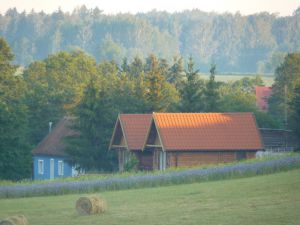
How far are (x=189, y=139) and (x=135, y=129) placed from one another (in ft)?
16.3

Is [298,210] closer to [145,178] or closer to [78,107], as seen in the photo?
[145,178]

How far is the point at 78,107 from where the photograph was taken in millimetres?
68562

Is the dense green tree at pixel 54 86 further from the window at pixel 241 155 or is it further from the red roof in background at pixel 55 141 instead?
the window at pixel 241 155

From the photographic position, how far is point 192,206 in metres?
32.3

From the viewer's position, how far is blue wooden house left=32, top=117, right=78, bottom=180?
7606 cm

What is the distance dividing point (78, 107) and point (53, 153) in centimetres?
910

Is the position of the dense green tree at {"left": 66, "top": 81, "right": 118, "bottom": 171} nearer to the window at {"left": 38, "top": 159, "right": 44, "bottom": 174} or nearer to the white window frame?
the white window frame

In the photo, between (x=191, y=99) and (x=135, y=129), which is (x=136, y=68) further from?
(x=135, y=129)

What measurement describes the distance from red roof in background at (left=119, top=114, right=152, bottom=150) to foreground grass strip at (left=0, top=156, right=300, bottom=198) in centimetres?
1708

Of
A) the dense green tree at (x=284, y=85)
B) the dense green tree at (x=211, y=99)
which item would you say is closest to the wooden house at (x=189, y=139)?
the dense green tree at (x=211, y=99)

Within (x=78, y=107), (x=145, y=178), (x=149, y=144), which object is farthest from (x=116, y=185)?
(x=78, y=107)

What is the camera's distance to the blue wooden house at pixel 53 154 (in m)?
76.1

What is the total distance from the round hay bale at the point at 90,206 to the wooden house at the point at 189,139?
88.8 ft

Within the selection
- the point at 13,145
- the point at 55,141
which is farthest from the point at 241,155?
the point at 55,141
